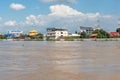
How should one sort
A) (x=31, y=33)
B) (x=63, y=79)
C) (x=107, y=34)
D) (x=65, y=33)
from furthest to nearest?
(x=31, y=33), (x=65, y=33), (x=107, y=34), (x=63, y=79)

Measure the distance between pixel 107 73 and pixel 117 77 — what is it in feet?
3.97

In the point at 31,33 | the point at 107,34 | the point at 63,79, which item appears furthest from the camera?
the point at 31,33

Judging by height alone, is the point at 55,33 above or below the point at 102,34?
above

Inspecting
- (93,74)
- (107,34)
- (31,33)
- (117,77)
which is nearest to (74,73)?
(93,74)

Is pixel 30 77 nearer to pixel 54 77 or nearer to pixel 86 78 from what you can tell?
pixel 54 77

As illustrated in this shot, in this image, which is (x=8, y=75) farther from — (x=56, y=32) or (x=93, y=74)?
(x=56, y=32)

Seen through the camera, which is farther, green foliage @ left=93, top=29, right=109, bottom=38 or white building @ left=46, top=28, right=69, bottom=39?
white building @ left=46, top=28, right=69, bottom=39

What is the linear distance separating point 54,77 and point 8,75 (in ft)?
7.41

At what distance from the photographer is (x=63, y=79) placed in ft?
45.5

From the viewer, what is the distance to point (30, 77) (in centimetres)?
1438

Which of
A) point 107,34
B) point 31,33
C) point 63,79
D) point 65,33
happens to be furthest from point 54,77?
point 31,33

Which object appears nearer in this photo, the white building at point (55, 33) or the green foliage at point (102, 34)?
the green foliage at point (102, 34)

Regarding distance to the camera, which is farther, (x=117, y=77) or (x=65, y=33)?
(x=65, y=33)

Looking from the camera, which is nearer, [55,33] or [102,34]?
[102,34]
